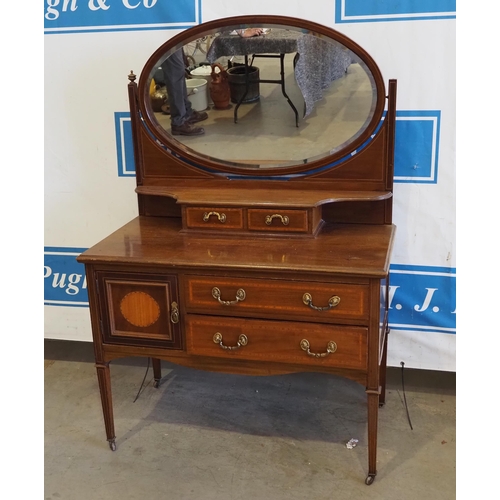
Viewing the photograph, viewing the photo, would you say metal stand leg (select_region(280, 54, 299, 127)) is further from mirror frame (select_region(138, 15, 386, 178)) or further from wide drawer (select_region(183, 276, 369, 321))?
wide drawer (select_region(183, 276, 369, 321))

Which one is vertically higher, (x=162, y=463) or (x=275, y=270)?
Answer: (x=275, y=270)

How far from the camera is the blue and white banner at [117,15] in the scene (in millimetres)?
2137

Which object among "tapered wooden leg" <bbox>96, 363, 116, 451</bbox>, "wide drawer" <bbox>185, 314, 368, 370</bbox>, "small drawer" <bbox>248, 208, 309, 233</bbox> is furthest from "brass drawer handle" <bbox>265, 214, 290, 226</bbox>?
"tapered wooden leg" <bbox>96, 363, 116, 451</bbox>

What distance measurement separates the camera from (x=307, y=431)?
2121mm

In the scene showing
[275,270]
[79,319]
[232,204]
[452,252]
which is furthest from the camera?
[79,319]

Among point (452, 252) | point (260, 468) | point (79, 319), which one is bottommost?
point (260, 468)

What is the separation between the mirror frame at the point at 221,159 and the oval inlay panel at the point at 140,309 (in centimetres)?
57

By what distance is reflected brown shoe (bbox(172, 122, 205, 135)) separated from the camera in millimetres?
2098

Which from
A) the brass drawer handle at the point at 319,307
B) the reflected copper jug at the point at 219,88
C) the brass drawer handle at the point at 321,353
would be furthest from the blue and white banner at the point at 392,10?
the brass drawer handle at the point at 321,353

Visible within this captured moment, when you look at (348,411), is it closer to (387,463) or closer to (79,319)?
(387,463)

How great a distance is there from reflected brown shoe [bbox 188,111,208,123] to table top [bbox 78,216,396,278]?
394 mm

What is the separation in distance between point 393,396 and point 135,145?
1386 millimetres

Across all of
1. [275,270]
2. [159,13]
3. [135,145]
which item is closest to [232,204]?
[275,270]

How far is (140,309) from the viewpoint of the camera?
1.83 metres
